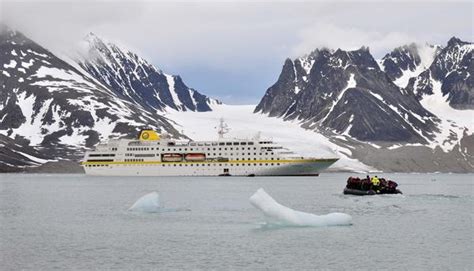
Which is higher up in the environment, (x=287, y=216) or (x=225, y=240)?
(x=287, y=216)

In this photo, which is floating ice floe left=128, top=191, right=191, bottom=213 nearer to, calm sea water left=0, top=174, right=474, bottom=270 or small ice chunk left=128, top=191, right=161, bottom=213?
small ice chunk left=128, top=191, right=161, bottom=213

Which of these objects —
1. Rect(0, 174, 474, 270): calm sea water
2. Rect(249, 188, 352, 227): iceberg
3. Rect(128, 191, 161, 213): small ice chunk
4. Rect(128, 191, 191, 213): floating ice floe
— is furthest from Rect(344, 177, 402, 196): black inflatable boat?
Rect(249, 188, 352, 227): iceberg

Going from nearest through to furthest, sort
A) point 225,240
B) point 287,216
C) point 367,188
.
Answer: point 225,240, point 287,216, point 367,188

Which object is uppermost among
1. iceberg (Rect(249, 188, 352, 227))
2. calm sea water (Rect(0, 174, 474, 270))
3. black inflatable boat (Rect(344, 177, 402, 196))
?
black inflatable boat (Rect(344, 177, 402, 196))

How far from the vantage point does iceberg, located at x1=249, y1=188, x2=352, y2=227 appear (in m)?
64.4

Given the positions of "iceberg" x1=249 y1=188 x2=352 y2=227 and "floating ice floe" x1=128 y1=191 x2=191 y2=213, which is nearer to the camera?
"iceberg" x1=249 y1=188 x2=352 y2=227

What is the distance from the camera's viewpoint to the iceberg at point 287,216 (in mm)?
64375

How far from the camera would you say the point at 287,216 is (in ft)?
219

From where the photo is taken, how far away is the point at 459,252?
5638 centimetres

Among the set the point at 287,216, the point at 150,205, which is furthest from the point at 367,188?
the point at 287,216

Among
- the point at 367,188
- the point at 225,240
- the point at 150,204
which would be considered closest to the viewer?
the point at 225,240

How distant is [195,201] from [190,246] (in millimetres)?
49598

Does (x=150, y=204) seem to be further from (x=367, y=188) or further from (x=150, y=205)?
(x=367, y=188)

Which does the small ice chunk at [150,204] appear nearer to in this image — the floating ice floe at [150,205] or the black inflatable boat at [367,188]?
the floating ice floe at [150,205]
